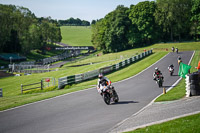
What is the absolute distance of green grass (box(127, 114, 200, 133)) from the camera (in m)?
7.67

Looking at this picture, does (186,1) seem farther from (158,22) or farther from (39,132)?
(39,132)

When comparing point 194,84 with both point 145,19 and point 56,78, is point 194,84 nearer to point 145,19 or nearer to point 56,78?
point 56,78

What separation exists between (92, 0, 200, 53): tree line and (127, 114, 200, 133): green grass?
252 feet

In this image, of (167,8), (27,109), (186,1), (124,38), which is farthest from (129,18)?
(27,109)

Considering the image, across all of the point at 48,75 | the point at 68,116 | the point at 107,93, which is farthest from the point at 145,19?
the point at 68,116

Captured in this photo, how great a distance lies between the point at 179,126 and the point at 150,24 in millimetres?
80745

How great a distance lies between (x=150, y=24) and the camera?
8519cm

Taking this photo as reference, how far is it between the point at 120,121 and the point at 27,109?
24.2 ft

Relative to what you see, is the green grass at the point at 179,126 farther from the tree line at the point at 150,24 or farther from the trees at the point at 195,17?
the tree line at the point at 150,24

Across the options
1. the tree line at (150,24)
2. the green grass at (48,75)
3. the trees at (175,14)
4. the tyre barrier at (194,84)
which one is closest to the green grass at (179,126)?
the tyre barrier at (194,84)

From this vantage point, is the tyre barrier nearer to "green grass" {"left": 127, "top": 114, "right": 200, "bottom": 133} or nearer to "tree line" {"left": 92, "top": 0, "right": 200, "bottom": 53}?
"green grass" {"left": 127, "top": 114, "right": 200, "bottom": 133}

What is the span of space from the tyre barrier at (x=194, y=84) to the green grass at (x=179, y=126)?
15.7 ft

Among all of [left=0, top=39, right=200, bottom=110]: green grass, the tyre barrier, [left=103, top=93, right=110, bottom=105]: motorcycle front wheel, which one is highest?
the tyre barrier

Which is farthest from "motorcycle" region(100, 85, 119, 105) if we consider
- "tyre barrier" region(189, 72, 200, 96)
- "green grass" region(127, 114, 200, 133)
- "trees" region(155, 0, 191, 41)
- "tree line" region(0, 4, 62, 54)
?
"tree line" region(0, 4, 62, 54)
